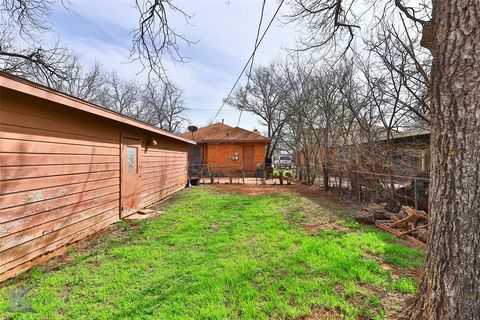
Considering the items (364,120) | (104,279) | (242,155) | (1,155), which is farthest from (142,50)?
(242,155)

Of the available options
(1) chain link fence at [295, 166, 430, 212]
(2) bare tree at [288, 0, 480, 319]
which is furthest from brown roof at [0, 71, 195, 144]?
(1) chain link fence at [295, 166, 430, 212]

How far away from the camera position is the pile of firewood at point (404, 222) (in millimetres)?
4672

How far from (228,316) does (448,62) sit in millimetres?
2713

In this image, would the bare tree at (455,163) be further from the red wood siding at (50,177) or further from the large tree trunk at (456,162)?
the red wood siding at (50,177)

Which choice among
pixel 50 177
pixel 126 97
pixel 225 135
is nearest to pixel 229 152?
pixel 225 135

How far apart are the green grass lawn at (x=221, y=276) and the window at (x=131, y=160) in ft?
6.55

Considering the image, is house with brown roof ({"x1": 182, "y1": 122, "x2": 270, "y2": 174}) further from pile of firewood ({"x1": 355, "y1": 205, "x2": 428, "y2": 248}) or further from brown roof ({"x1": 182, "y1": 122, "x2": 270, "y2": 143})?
pile of firewood ({"x1": 355, "y1": 205, "x2": 428, "y2": 248})

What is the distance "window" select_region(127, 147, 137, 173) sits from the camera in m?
6.73

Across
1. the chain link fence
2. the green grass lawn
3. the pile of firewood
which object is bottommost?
the green grass lawn

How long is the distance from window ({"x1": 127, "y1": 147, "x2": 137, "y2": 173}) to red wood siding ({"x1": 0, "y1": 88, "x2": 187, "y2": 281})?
0.54 metres

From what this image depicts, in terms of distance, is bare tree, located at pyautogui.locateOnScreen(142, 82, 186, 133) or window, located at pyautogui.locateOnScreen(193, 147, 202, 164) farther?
bare tree, located at pyautogui.locateOnScreen(142, 82, 186, 133)

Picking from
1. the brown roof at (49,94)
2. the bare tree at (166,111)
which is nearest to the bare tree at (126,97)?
the bare tree at (166,111)

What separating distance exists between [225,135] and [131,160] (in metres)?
14.4

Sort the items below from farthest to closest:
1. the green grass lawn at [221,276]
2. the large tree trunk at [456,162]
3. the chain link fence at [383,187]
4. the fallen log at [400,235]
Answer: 1. the chain link fence at [383,187]
2. the fallen log at [400,235]
3. the green grass lawn at [221,276]
4. the large tree trunk at [456,162]
